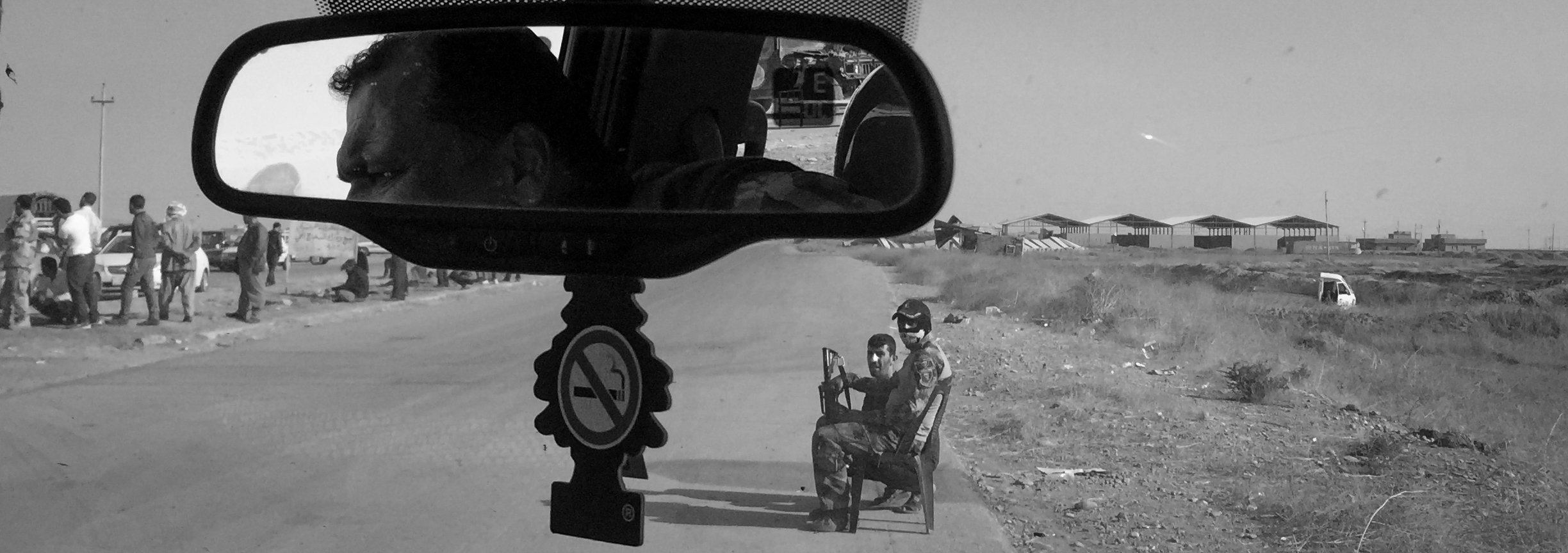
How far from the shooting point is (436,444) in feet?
20.7

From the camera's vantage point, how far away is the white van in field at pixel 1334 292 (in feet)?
24.6

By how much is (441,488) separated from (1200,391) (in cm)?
568

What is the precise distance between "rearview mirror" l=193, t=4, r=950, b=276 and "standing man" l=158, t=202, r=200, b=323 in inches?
397

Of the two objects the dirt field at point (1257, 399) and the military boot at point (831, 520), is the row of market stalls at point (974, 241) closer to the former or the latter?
the dirt field at point (1257, 399)

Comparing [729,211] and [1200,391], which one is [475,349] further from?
[729,211]

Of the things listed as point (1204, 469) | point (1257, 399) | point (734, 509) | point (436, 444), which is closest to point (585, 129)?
point (734, 509)

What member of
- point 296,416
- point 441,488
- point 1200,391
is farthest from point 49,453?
point 1200,391

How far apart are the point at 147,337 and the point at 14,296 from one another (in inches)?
55.0

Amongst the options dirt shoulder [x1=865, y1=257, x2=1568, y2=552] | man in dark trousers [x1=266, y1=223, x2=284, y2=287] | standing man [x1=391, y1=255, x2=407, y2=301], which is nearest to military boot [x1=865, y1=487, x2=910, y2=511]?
dirt shoulder [x1=865, y1=257, x2=1568, y2=552]

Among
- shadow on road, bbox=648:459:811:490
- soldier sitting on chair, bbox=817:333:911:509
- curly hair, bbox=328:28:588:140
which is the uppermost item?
curly hair, bbox=328:28:588:140

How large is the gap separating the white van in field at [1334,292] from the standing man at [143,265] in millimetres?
9728

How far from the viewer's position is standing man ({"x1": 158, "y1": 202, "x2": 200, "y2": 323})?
11367 millimetres

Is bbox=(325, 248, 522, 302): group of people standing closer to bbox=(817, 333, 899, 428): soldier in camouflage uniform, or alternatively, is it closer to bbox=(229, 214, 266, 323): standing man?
bbox=(817, 333, 899, 428): soldier in camouflage uniform

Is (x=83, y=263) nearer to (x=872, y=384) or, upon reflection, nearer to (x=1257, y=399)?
(x=872, y=384)
